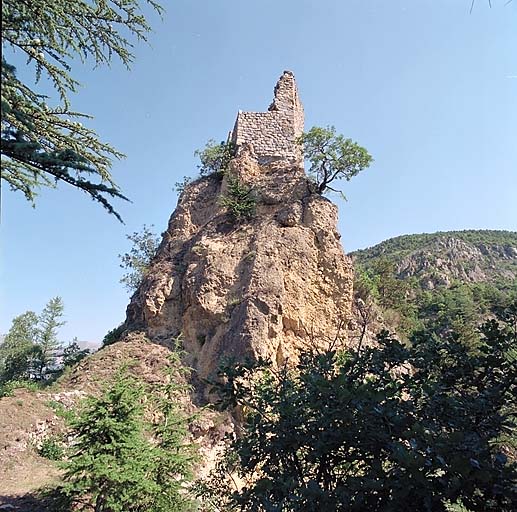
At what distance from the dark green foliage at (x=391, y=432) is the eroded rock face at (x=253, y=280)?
8195 mm

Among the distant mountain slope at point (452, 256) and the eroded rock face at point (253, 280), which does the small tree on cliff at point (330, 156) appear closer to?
the eroded rock face at point (253, 280)

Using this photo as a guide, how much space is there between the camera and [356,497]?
7.79ft

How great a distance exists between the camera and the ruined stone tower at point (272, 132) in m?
17.2

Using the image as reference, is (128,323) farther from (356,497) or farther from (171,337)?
(356,497)

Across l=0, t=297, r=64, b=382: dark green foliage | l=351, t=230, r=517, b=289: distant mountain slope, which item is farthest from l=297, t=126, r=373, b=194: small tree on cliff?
l=351, t=230, r=517, b=289: distant mountain slope

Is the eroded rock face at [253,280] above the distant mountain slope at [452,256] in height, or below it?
below

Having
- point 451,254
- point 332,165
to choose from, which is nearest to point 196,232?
point 332,165

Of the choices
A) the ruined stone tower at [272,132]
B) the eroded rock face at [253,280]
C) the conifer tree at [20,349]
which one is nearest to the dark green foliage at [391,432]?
the eroded rock face at [253,280]

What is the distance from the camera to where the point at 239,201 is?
15500 mm

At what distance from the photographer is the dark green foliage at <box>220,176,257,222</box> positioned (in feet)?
50.2

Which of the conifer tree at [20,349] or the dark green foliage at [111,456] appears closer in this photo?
the dark green foliage at [111,456]

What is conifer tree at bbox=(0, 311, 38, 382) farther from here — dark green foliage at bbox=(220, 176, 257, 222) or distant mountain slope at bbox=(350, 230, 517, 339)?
distant mountain slope at bbox=(350, 230, 517, 339)

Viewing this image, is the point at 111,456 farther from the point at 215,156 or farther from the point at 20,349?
the point at 20,349

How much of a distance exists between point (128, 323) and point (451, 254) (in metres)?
67.9
